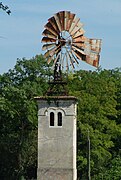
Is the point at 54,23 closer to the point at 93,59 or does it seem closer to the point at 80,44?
the point at 80,44

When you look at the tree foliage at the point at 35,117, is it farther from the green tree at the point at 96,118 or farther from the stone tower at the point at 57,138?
the stone tower at the point at 57,138

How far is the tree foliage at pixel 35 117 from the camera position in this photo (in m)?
50.8

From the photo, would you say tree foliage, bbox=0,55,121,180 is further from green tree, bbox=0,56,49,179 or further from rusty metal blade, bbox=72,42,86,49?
rusty metal blade, bbox=72,42,86,49

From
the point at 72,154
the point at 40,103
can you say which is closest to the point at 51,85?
the point at 40,103

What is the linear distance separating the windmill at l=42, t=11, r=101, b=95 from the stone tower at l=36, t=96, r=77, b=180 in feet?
3.56

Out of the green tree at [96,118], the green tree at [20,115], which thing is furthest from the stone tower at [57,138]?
the green tree at [20,115]

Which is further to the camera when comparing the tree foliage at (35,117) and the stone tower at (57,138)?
the tree foliage at (35,117)

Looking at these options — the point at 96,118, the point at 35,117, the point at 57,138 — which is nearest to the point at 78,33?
the point at 57,138

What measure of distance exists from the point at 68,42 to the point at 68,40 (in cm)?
19

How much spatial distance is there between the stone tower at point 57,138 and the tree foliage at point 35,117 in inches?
253

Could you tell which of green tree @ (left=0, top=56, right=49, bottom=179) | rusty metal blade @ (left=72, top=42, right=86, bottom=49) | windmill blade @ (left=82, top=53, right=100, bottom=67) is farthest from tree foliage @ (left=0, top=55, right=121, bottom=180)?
rusty metal blade @ (left=72, top=42, right=86, bottom=49)

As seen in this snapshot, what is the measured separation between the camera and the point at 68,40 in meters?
43.7

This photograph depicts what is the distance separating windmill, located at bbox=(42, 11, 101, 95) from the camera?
4331 centimetres

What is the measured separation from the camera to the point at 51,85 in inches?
1762
